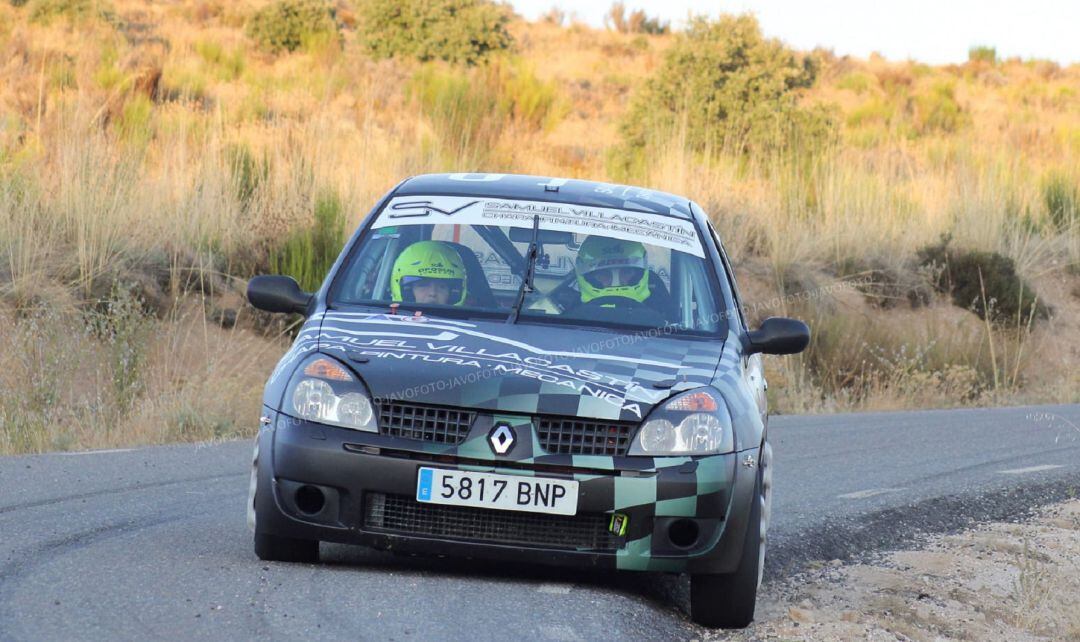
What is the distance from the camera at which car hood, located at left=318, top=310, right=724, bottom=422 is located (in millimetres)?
5559

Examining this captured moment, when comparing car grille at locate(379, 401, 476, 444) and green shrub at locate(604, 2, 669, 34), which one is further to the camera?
green shrub at locate(604, 2, 669, 34)

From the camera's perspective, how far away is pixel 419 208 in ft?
23.3

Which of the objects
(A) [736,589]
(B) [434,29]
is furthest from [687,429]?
(B) [434,29]

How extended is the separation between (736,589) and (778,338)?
4.17 ft

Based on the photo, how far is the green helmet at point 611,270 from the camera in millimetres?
6789

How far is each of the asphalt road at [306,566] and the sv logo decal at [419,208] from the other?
146 centimetres

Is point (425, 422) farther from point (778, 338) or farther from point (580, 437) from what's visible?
point (778, 338)

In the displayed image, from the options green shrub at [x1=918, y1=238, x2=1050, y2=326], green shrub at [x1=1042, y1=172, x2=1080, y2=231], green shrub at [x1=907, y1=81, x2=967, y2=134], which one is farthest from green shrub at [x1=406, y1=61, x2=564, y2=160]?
green shrub at [x1=907, y1=81, x2=967, y2=134]

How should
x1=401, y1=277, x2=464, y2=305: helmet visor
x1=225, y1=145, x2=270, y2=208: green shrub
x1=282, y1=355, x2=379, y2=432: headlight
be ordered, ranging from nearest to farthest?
x1=282, y1=355, x2=379, y2=432: headlight → x1=401, y1=277, x2=464, y2=305: helmet visor → x1=225, y1=145, x2=270, y2=208: green shrub

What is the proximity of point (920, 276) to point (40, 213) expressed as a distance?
11743 millimetres

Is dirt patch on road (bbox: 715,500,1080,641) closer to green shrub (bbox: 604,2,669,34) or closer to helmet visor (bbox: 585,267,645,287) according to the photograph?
helmet visor (bbox: 585,267,645,287)

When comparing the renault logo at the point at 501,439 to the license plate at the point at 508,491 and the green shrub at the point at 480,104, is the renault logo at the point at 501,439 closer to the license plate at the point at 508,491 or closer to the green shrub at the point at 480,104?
the license plate at the point at 508,491

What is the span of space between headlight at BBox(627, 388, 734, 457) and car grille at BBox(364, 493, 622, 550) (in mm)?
297

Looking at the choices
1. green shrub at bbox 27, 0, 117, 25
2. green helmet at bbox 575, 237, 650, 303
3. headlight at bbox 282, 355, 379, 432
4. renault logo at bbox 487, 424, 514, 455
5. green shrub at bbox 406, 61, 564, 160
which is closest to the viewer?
renault logo at bbox 487, 424, 514, 455
